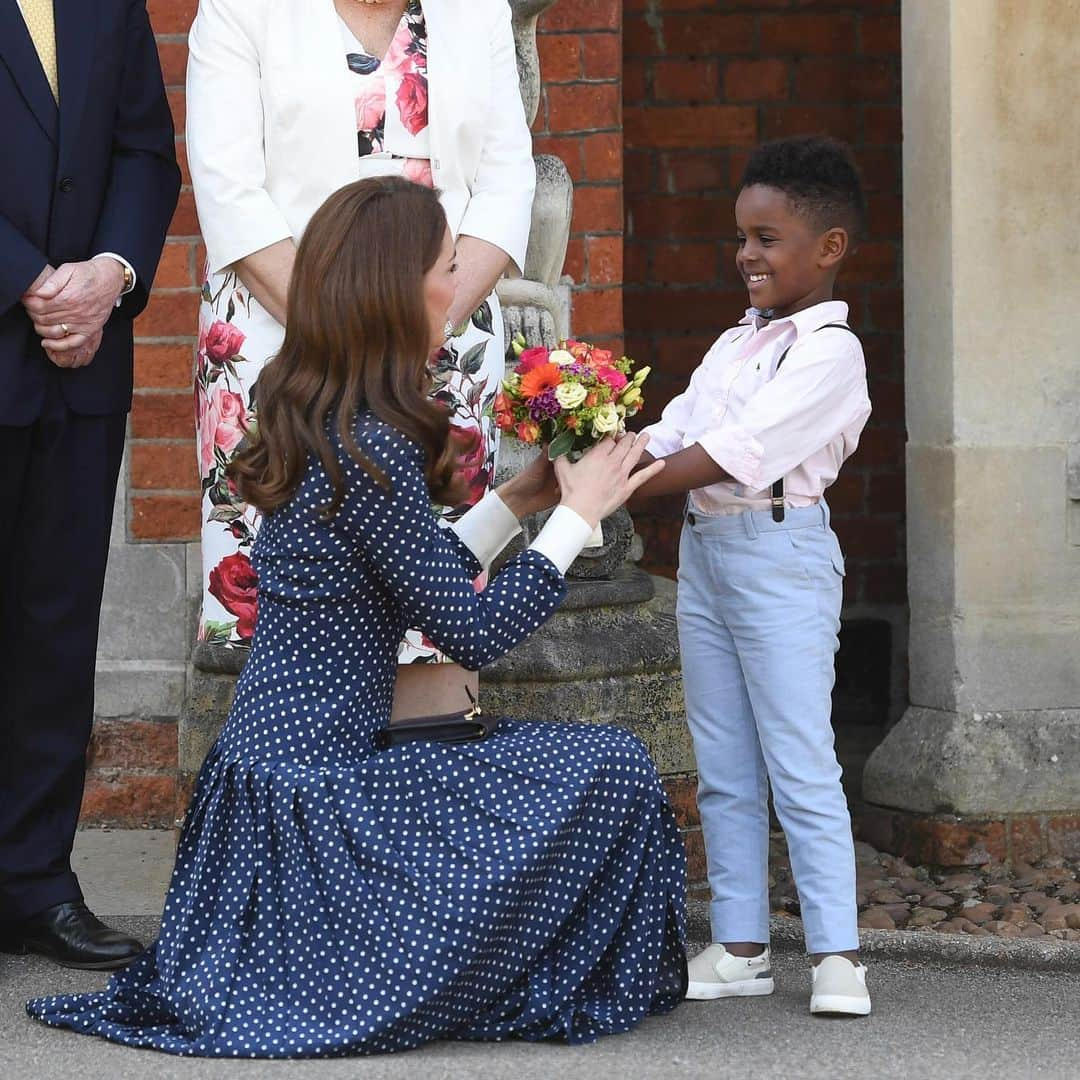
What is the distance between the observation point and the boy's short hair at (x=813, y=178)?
3498 millimetres

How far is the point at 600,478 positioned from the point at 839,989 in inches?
37.5

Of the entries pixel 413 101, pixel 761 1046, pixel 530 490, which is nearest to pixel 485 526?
pixel 530 490

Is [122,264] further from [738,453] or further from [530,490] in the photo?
[738,453]

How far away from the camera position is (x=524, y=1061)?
10.2 ft

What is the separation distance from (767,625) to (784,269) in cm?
61

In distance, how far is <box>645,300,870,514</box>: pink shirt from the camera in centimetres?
336

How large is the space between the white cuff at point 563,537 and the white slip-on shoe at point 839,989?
0.83 m

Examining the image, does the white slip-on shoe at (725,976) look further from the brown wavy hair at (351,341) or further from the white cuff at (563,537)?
the brown wavy hair at (351,341)

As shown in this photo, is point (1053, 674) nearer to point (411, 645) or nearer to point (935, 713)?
point (935, 713)

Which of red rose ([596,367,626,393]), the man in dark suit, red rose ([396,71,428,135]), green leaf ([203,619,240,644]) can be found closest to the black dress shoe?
the man in dark suit

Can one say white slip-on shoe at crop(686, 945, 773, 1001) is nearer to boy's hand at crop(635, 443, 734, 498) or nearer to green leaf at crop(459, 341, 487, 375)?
boy's hand at crop(635, 443, 734, 498)

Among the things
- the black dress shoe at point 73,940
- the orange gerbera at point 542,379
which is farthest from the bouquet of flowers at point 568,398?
the black dress shoe at point 73,940

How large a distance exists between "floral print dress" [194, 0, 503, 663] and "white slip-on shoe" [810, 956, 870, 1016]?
2.89 ft

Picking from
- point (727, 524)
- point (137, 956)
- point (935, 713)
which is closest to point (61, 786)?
point (137, 956)
